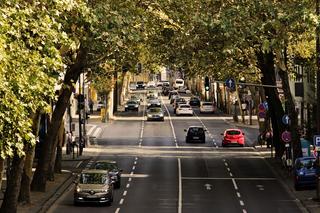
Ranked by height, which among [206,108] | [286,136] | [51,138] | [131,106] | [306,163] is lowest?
[306,163]

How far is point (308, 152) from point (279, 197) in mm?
13622

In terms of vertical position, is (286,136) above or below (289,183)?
above

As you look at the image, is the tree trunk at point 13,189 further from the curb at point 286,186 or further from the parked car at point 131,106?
the parked car at point 131,106

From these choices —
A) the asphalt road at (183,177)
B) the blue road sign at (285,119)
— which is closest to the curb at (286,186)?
the asphalt road at (183,177)

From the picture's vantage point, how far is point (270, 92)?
53.7 m

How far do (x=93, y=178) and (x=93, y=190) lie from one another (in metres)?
0.90

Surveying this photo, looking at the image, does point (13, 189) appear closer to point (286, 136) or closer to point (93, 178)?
point (93, 178)

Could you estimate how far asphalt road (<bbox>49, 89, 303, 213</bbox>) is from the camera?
37.5 metres

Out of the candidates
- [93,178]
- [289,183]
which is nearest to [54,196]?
[93,178]

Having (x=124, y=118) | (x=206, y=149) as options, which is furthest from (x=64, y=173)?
(x=124, y=118)

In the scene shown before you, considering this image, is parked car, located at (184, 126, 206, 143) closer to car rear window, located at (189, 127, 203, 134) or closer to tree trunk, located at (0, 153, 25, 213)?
car rear window, located at (189, 127, 203, 134)

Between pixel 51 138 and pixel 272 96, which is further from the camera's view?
pixel 272 96

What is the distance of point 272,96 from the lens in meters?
53.6

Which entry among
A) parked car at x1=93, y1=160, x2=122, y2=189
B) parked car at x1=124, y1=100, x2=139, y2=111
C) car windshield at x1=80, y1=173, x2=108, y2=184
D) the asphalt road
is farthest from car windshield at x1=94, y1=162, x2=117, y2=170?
parked car at x1=124, y1=100, x2=139, y2=111
